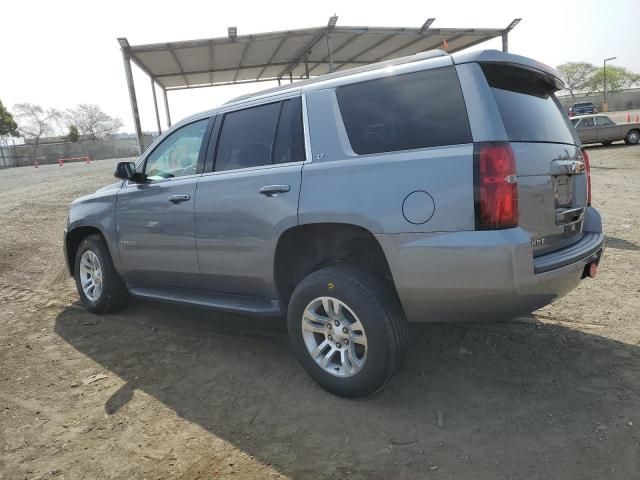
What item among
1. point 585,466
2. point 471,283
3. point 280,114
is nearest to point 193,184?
point 280,114

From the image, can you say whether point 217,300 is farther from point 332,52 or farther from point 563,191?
point 332,52

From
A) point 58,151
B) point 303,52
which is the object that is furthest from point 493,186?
point 58,151

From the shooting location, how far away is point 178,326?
4.55 meters

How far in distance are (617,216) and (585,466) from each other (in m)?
6.64

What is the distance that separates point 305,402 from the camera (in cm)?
309

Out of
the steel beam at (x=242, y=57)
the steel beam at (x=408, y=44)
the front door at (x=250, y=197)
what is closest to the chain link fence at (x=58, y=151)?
the steel beam at (x=242, y=57)

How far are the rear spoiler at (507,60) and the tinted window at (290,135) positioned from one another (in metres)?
1.11

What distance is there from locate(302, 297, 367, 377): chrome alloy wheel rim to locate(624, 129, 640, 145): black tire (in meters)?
24.3

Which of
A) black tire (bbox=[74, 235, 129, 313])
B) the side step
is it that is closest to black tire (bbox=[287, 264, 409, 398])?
the side step

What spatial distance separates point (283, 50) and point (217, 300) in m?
10.7

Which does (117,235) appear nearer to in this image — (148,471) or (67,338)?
(67,338)

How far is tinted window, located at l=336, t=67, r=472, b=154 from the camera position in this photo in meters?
2.65

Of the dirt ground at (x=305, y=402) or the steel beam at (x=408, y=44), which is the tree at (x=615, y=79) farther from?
the dirt ground at (x=305, y=402)

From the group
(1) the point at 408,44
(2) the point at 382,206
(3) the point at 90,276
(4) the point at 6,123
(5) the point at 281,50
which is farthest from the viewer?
(4) the point at 6,123
